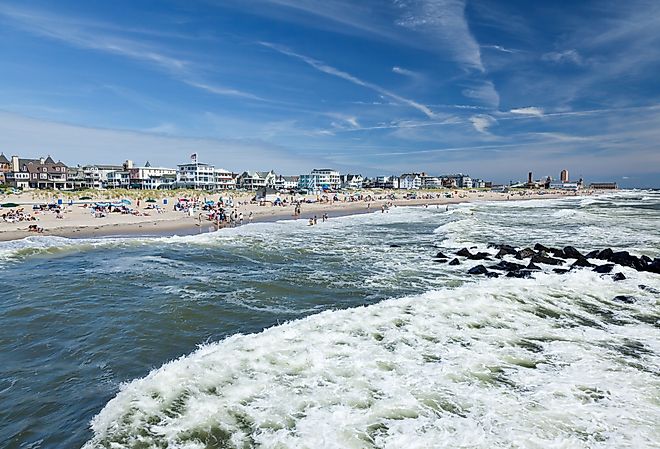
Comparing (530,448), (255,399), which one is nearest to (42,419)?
(255,399)

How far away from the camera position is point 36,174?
86.6m

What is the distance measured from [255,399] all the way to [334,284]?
8.36 m

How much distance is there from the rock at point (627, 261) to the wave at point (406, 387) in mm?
7687

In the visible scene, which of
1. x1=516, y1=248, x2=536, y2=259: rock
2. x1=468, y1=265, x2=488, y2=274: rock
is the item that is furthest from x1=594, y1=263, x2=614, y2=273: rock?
x1=468, y1=265, x2=488, y2=274: rock

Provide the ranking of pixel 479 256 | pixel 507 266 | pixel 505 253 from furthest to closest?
pixel 505 253, pixel 479 256, pixel 507 266

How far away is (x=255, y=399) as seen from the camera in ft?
21.9

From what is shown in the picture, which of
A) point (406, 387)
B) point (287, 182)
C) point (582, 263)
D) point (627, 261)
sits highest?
point (287, 182)

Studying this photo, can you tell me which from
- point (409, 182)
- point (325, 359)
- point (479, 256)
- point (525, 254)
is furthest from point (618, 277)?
point (409, 182)

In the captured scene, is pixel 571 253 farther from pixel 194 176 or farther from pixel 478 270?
pixel 194 176

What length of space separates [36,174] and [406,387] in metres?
104

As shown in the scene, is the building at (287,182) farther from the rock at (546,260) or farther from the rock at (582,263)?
the rock at (582,263)

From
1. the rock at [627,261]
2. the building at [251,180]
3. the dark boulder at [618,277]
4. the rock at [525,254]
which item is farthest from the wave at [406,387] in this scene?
the building at [251,180]

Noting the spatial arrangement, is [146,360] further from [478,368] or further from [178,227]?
[178,227]

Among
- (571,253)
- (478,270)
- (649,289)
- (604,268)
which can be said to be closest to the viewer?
(649,289)
